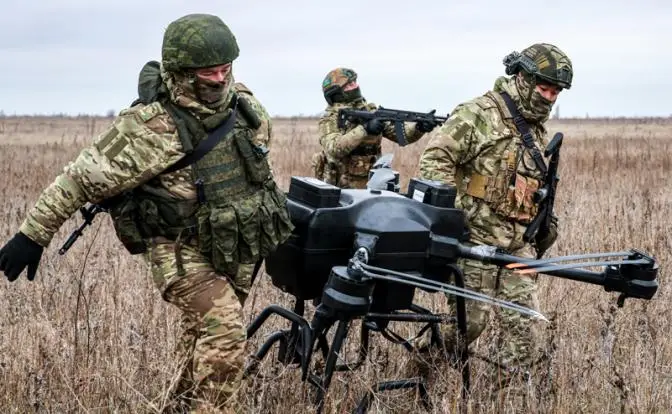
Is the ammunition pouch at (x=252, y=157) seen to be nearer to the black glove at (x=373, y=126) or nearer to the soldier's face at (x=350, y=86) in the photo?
the black glove at (x=373, y=126)

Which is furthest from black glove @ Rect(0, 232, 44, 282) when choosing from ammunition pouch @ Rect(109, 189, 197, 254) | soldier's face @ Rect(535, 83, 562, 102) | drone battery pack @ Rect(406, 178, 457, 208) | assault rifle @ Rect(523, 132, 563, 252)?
soldier's face @ Rect(535, 83, 562, 102)

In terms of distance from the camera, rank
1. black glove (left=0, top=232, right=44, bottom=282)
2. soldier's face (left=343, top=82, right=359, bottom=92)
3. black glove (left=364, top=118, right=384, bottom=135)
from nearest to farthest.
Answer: black glove (left=0, top=232, right=44, bottom=282) < black glove (left=364, top=118, right=384, bottom=135) < soldier's face (left=343, top=82, right=359, bottom=92)

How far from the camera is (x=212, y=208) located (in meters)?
3.43

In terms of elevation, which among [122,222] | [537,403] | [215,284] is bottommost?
[537,403]

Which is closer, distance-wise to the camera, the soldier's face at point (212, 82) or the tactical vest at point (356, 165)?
the soldier's face at point (212, 82)

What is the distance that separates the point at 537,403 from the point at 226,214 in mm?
1764

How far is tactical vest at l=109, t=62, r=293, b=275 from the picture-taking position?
3396 millimetres

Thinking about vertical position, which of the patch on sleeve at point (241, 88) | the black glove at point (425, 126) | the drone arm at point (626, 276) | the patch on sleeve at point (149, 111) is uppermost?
the patch on sleeve at point (241, 88)

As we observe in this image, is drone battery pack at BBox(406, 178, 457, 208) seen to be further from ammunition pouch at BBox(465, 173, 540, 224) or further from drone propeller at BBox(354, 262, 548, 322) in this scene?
ammunition pouch at BBox(465, 173, 540, 224)

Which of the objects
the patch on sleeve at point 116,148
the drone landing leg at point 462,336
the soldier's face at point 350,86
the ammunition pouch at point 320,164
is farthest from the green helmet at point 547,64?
the ammunition pouch at point 320,164

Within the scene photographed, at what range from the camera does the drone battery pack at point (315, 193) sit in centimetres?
326

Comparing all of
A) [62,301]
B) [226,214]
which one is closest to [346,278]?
[226,214]

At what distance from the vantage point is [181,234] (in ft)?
11.3

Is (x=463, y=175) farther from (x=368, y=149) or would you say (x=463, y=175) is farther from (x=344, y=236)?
(x=368, y=149)
